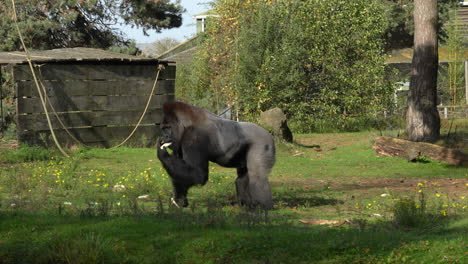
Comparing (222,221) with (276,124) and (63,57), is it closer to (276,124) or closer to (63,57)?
(276,124)

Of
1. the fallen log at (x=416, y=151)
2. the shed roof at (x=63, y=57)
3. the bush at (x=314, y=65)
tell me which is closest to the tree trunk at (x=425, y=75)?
the fallen log at (x=416, y=151)

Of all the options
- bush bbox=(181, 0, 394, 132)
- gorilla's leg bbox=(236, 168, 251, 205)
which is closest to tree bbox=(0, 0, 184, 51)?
bush bbox=(181, 0, 394, 132)

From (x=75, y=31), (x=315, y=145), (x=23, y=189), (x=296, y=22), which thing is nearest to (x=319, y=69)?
(x=296, y=22)

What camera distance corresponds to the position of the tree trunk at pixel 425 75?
2033cm

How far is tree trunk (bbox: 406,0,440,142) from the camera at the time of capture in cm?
2033

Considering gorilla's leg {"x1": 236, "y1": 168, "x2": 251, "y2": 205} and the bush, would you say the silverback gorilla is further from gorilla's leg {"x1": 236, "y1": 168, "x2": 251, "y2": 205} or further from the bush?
the bush

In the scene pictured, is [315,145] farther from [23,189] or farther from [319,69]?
[23,189]

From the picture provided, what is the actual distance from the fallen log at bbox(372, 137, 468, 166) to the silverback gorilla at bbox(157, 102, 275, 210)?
8.08 metres

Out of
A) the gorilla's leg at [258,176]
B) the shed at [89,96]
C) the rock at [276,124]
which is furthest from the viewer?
the rock at [276,124]

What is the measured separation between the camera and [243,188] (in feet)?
35.9

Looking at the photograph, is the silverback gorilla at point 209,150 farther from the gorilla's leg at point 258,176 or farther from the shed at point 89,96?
the shed at point 89,96

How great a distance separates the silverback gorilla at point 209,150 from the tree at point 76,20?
84.3ft

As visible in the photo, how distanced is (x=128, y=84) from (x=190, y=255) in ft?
48.7

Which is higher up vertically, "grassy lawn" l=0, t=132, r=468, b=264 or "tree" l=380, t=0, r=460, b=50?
"tree" l=380, t=0, r=460, b=50
